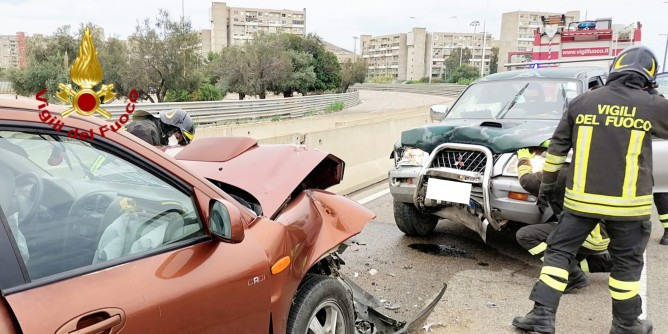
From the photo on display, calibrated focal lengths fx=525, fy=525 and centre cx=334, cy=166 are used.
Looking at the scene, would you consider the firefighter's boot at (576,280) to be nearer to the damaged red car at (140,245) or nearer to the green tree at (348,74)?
the damaged red car at (140,245)

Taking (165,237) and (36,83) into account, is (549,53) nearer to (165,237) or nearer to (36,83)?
(165,237)

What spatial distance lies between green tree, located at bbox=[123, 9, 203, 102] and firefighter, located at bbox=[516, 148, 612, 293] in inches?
1149

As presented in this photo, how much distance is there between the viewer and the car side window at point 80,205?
5.36ft

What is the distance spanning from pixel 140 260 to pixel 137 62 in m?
31.6

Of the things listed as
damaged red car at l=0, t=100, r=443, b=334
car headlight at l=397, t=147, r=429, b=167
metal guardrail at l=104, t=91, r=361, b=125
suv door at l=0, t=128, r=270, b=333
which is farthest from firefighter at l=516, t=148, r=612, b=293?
metal guardrail at l=104, t=91, r=361, b=125

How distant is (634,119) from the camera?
3201 mm

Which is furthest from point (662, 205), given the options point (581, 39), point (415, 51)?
point (415, 51)

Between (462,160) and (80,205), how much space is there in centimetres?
358

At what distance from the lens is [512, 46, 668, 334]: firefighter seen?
322 cm

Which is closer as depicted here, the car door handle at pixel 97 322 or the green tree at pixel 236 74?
the car door handle at pixel 97 322

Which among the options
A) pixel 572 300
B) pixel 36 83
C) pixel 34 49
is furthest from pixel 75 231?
pixel 34 49

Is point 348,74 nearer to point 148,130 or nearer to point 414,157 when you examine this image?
point 414,157

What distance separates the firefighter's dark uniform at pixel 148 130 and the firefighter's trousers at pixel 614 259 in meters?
3.43

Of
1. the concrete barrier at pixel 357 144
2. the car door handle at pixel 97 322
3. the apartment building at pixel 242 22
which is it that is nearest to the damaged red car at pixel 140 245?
the car door handle at pixel 97 322
